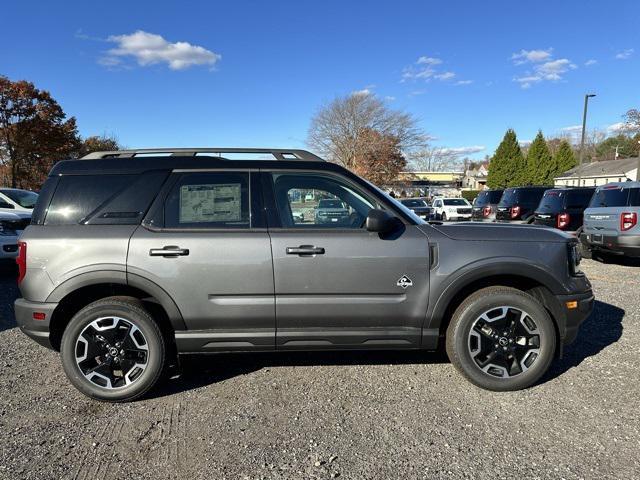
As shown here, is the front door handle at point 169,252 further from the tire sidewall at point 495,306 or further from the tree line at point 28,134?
the tree line at point 28,134

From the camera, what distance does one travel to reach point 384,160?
1657 inches

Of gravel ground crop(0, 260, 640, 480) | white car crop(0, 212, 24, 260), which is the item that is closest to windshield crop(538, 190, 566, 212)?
gravel ground crop(0, 260, 640, 480)

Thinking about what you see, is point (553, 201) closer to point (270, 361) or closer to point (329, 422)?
point (270, 361)

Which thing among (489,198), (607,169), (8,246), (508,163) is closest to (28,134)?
(8,246)

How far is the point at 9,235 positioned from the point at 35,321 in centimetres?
571

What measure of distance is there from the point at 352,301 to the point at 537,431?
152 centimetres

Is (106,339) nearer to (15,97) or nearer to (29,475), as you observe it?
(29,475)

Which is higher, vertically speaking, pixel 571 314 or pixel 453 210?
pixel 571 314

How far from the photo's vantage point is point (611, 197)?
8.78 m

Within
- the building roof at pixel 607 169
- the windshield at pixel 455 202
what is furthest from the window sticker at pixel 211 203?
the building roof at pixel 607 169

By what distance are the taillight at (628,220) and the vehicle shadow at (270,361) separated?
6.05m

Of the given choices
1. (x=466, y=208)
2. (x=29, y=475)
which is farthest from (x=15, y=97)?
(x=29, y=475)

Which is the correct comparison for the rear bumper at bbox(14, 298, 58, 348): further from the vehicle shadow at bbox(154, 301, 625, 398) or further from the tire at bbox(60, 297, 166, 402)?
the vehicle shadow at bbox(154, 301, 625, 398)

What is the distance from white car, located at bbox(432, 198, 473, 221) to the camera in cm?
2597
